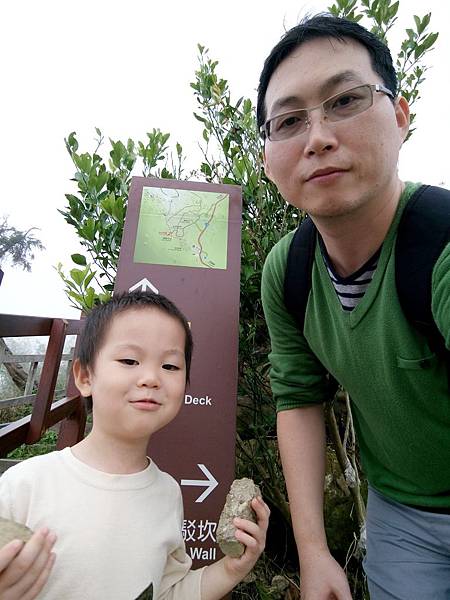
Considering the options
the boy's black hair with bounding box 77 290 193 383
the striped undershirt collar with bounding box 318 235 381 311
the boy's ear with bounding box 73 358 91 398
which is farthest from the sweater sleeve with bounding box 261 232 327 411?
the boy's ear with bounding box 73 358 91 398

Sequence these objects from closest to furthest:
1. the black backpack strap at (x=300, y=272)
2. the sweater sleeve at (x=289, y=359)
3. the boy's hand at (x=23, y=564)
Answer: the boy's hand at (x=23, y=564), the black backpack strap at (x=300, y=272), the sweater sleeve at (x=289, y=359)

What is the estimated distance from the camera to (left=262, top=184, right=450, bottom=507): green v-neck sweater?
1266mm

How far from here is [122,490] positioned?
1194mm

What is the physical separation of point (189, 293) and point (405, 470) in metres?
1.26

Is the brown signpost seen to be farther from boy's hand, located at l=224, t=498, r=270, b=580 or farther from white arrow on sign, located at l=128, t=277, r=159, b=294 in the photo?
boy's hand, located at l=224, t=498, r=270, b=580

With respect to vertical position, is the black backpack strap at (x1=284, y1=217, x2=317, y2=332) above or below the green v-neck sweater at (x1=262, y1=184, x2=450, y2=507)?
above

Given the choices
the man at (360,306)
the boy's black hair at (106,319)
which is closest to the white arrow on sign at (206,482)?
the man at (360,306)

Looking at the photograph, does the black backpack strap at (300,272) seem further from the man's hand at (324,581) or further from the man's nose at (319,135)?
the man's hand at (324,581)

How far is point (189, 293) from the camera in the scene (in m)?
2.06

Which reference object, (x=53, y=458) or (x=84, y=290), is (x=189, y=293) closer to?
(x=84, y=290)

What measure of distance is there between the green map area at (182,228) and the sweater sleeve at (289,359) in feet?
1.59

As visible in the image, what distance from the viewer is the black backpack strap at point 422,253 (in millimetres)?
1176

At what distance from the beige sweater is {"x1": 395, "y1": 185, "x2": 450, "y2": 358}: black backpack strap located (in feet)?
3.33

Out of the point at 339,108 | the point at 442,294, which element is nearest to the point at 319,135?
the point at 339,108
